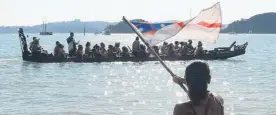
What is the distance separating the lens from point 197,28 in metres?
7.32

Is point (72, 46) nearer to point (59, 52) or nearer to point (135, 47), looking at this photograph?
point (59, 52)

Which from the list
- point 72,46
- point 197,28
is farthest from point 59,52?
point 197,28

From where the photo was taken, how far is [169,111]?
61.2 ft

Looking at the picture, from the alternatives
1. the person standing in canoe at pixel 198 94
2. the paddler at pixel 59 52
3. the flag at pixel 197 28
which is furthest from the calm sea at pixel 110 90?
the person standing in canoe at pixel 198 94

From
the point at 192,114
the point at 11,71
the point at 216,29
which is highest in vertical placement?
the point at 216,29

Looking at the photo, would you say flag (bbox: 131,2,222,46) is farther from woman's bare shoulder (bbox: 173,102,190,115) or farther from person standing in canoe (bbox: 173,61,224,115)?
woman's bare shoulder (bbox: 173,102,190,115)

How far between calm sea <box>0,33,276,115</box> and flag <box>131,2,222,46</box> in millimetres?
10831

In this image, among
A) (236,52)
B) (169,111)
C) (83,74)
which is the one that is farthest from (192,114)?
(236,52)

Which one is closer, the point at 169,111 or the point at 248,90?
the point at 169,111

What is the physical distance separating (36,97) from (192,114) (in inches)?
709

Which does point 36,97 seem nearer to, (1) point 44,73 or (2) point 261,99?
(2) point 261,99

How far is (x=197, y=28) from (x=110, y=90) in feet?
58.6

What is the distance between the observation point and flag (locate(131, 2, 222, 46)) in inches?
283

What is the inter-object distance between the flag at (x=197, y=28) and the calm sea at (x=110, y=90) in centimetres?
1083
